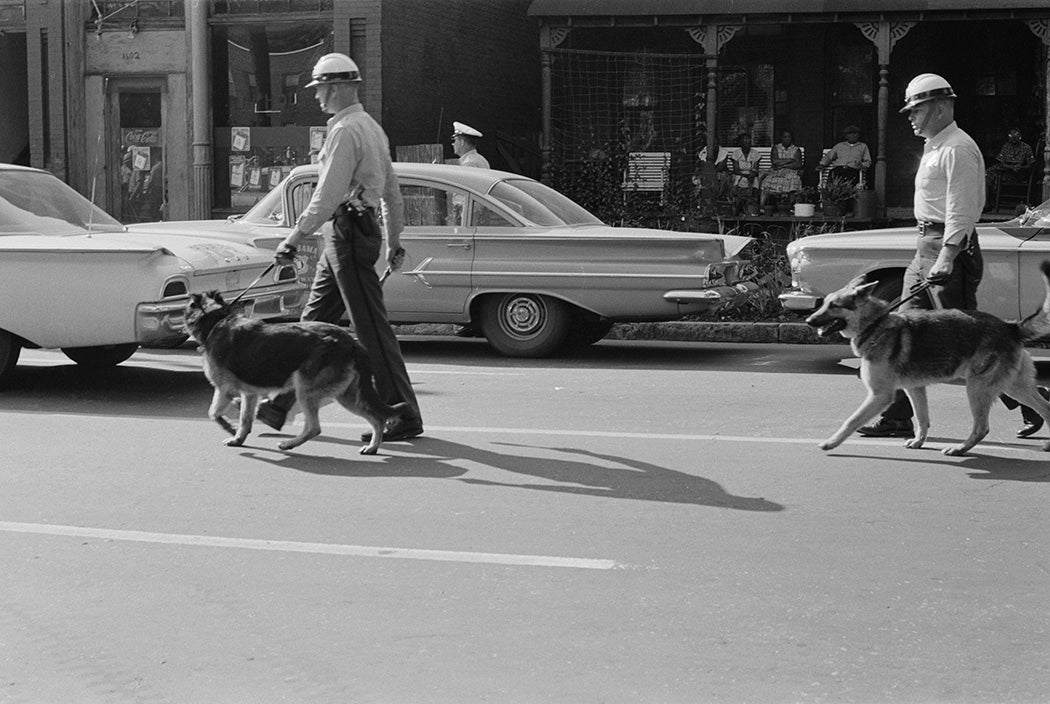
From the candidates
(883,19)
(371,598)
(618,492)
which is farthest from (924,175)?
(883,19)

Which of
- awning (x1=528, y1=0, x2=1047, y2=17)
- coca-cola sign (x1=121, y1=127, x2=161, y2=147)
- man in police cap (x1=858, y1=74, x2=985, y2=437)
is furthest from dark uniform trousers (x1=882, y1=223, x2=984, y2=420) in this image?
coca-cola sign (x1=121, y1=127, x2=161, y2=147)

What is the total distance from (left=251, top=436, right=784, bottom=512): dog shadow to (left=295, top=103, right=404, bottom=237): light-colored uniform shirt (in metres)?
→ 1.28

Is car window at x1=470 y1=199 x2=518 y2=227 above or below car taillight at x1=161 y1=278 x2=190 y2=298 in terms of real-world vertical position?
above

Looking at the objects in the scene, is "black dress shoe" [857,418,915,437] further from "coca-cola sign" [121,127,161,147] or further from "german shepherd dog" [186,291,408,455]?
"coca-cola sign" [121,127,161,147]

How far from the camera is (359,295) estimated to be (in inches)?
311

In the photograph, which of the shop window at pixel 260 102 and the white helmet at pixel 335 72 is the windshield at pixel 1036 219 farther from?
the shop window at pixel 260 102

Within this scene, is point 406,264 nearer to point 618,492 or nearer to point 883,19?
point 618,492

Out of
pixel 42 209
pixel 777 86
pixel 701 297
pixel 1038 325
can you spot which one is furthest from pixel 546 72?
pixel 1038 325

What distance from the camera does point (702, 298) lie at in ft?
38.8

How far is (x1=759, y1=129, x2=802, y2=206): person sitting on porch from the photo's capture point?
19688mm

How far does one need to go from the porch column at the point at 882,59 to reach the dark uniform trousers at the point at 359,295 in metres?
12.4

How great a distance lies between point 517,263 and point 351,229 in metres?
4.43

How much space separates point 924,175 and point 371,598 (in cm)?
446

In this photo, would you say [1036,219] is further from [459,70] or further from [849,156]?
[459,70]
